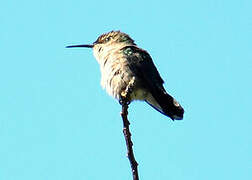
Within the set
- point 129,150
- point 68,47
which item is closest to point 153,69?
point 68,47

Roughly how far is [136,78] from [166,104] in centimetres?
55

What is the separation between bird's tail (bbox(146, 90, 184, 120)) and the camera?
21.9ft

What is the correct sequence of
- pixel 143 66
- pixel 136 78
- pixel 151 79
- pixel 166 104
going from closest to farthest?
Answer: pixel 166 104
pixel 136 78
pixel 151 79
pixel 143 66

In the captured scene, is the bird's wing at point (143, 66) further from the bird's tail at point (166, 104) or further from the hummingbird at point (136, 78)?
the bird's tail at point (166, 104)

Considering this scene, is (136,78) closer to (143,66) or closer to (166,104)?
(143,66)

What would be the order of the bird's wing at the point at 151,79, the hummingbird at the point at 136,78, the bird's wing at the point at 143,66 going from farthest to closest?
→ the bird's wing at the point at 143,66, the hummingbird at the point at 136,78, the bird's wing at the point at 151,79

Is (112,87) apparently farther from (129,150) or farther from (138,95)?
(129,150)

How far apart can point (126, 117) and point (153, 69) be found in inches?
133

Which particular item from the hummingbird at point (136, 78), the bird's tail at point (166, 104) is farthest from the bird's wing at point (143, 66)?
the bird's tail at point (166, 104)

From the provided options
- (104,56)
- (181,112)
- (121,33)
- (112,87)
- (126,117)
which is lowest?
(126,117)

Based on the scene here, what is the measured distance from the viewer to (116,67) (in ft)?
24.2

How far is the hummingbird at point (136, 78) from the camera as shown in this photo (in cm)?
718

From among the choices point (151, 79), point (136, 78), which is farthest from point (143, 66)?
point (136, 78)

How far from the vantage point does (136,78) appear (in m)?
7.24
